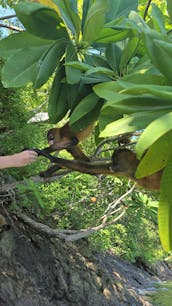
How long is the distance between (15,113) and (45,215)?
2.34m

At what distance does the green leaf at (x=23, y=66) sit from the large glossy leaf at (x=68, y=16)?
0.35 feet

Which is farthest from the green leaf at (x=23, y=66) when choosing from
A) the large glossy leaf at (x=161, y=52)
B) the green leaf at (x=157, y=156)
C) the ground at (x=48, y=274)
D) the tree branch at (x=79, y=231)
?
the ground at (x=48, y=274)

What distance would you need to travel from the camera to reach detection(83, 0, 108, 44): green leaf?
4.19 ft

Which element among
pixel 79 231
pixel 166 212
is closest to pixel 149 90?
pixel 166 212

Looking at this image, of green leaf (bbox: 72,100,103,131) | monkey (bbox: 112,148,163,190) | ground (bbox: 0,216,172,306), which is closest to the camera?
monkey (bbox: 112,148,163,190)

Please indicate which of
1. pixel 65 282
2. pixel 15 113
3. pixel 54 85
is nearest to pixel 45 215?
pixel 65 282

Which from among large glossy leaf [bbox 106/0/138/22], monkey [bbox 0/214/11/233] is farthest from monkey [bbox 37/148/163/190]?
monkey [bbox 0/214/11/233]

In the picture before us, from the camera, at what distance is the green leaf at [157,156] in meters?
0.89

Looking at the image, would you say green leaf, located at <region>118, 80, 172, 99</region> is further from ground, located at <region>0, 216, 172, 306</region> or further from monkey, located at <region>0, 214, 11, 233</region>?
ground, located at <region>0, 216, 172, 306</region>

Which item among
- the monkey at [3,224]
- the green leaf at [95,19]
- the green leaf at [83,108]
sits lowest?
the monkey at [3,224]

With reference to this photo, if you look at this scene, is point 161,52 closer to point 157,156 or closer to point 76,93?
point 157,156

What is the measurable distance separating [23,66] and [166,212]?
2.46ft

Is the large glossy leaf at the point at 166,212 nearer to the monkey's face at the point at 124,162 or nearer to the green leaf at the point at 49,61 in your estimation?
the monkey's face at the point at 124,162

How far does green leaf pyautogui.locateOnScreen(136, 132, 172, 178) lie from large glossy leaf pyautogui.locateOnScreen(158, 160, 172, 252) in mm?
33
